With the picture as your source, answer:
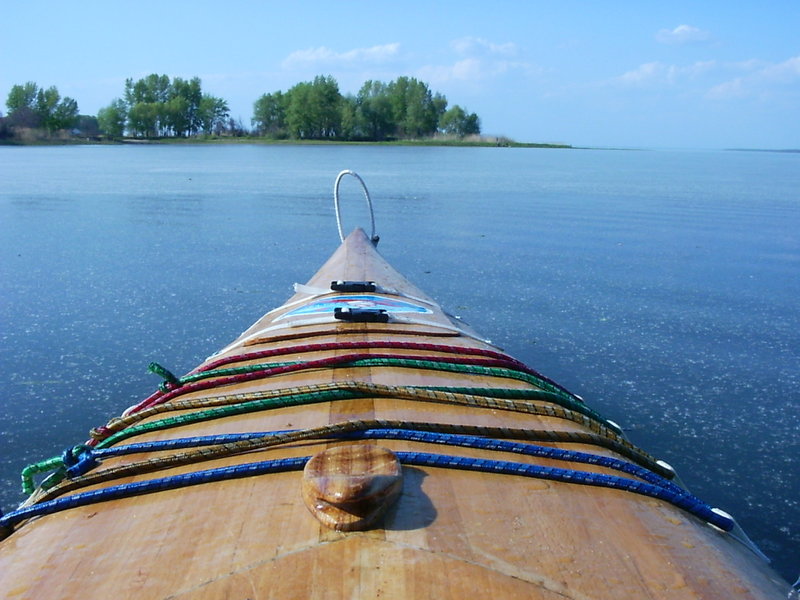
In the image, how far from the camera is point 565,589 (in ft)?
3.97

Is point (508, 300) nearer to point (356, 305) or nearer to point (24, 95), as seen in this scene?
point (356, 305)

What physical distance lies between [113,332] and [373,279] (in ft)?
6.18

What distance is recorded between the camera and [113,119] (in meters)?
63.0

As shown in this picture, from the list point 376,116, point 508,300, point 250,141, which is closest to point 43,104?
point 250,141

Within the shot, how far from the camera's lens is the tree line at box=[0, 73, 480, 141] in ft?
193

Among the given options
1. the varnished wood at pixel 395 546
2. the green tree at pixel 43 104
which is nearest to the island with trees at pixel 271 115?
the green tree at pixel 43 104

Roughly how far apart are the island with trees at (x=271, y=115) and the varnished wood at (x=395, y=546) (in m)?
58.7

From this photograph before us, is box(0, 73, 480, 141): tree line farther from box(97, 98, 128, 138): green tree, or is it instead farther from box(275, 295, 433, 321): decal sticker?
box(275, 295, 433, 321): decal sticker

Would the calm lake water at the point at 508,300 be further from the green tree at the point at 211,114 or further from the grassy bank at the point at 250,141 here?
the green tree at the point at 211,114

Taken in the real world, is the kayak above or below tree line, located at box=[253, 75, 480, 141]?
below

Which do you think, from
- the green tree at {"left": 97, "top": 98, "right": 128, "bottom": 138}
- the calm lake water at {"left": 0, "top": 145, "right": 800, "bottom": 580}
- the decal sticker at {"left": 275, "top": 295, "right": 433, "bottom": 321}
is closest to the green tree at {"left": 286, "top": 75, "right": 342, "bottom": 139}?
the green tree at {"left": 97, "top": 98, "right": 128, "bottom": 138}

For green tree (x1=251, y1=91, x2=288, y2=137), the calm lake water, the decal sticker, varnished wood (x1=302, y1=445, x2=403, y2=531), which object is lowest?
the calm lake water

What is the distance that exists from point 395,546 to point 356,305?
2.14 meters

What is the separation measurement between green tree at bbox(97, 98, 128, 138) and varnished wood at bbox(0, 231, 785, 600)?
217ft
